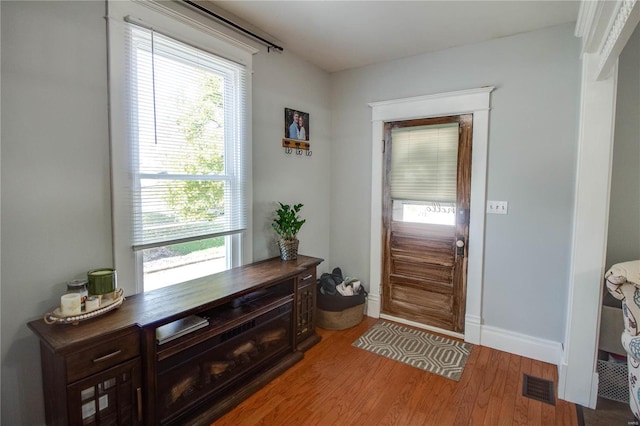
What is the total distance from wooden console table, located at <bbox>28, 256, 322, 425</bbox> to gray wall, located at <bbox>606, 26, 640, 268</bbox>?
2.27 meters

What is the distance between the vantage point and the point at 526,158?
267cm

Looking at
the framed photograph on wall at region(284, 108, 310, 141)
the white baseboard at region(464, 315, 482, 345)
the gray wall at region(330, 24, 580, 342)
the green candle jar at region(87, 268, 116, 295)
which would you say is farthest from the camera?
the framed photograph on wall at region(284, 108, 310, 141)

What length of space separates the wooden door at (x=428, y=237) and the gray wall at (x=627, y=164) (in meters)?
0.98

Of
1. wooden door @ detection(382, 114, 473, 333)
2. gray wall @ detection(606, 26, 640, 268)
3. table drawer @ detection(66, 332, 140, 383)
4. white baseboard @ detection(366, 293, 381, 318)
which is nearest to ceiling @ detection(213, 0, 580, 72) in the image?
gray wall @ detection(606, 26, 640, 268)

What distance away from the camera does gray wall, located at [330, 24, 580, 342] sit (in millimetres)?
2533

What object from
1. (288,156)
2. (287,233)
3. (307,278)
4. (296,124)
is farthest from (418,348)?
(296,124)

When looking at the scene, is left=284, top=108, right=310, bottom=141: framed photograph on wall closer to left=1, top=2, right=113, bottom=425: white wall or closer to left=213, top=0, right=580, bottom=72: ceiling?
left=213, top=0, right=580, bottom=72: ceiling

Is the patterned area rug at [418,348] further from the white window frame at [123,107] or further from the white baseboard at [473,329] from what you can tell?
the white window frame at [123,107]

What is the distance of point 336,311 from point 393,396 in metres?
1.02

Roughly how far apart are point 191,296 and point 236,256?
2.33ft

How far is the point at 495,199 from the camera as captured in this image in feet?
9.27

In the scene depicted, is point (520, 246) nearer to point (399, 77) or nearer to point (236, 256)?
point (399, 77)

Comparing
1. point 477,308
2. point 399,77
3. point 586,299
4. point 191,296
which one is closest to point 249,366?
point 191,296

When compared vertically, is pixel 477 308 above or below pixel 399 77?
below
